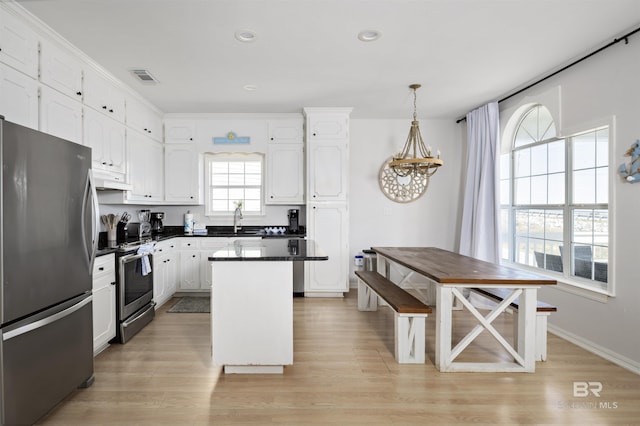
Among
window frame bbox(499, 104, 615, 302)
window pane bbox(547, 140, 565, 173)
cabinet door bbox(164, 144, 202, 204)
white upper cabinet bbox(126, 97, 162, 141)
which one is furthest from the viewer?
cabinet door bbox(164, 144, 202, 204)

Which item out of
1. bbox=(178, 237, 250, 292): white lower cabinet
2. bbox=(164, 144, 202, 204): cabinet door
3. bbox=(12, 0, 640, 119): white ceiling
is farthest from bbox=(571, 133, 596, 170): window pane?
bbox=(164, 144, 202, 204): cabinet door

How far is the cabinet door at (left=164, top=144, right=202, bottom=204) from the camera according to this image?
15.2 ft

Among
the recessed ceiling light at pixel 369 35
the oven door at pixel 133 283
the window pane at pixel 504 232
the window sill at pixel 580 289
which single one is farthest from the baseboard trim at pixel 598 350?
the oven door at pixel 133 283

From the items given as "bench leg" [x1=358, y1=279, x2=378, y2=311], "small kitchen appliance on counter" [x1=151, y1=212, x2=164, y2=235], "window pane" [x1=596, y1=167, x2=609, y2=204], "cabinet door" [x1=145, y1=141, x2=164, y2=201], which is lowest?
"bench leg" [x1=358, y1=279, x2=378, y2=311]

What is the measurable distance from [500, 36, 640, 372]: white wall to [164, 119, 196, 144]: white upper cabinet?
15.3 ft

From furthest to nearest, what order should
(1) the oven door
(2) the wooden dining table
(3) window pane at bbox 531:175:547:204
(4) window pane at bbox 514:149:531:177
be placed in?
(4) window pane at bbox 514:149:531:177 < (3) window pane at bbox 531:175:547:204 < (1) the oven door < (2) the wooden dining table

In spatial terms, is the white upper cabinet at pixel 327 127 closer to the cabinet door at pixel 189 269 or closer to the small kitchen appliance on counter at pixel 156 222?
the cabinet door at pixel 189 269

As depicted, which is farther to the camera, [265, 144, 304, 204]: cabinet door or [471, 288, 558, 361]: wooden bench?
[265, 144, 304, 204]: cabinet door

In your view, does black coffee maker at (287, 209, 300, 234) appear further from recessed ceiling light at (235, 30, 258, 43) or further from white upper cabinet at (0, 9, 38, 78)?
white upper cabinet at (0, 9, 38, 78)

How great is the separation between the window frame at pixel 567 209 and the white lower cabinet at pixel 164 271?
4.28 metres

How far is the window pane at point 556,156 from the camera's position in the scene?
3.33 meters

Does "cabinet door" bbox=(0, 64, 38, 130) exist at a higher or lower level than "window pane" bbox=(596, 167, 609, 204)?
higher

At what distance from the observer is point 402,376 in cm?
235

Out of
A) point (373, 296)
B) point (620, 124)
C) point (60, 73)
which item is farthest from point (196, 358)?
point (620, 124)
